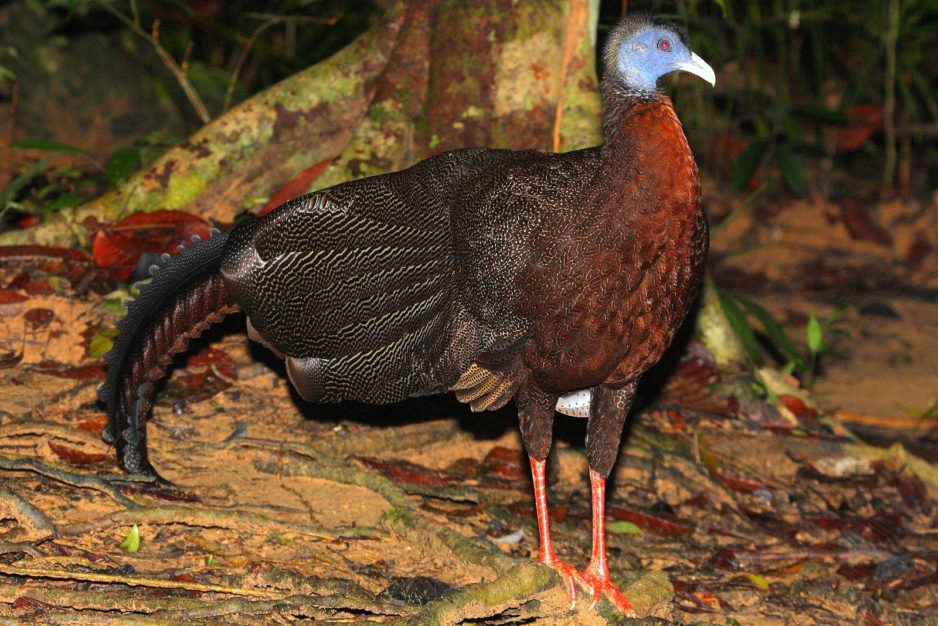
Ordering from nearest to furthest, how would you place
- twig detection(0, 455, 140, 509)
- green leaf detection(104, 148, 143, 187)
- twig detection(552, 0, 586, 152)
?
twig detection(0, 455, 140, 509) < twig detection(552, 0, 586, 152) < green leaf detection(104, 148, 143, 187)

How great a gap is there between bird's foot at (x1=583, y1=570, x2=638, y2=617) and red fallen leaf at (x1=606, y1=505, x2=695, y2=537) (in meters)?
0.78

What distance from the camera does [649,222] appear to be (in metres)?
3.28

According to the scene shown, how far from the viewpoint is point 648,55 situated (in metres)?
3.41

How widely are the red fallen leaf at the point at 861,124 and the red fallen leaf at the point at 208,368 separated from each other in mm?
6064

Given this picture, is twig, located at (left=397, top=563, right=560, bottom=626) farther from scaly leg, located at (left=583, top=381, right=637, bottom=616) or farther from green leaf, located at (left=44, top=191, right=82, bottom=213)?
green leaf, located at (left=44, top=191, right=82, bottom=213)

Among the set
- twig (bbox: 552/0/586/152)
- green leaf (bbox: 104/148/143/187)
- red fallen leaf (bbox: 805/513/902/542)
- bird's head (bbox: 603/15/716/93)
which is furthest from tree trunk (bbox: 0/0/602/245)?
red fallen leaf (bbox: 805/513/902/542)

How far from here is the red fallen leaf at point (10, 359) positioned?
176 inches

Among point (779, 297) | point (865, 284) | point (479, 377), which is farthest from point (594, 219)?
point (865, 284)

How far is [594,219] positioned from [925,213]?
631 centimetres

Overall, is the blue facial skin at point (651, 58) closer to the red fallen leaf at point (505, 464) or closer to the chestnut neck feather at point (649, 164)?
the chestnut neck feather at point (649, 164)

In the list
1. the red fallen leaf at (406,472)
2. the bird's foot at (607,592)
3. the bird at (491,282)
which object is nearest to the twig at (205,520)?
the bird at (491,282)

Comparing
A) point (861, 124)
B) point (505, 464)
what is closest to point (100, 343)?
point (505, 464)

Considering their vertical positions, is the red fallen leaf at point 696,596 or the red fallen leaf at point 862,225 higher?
the red fallen leaf at point 696,596

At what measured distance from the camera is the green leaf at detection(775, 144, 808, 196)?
8.03 meters
